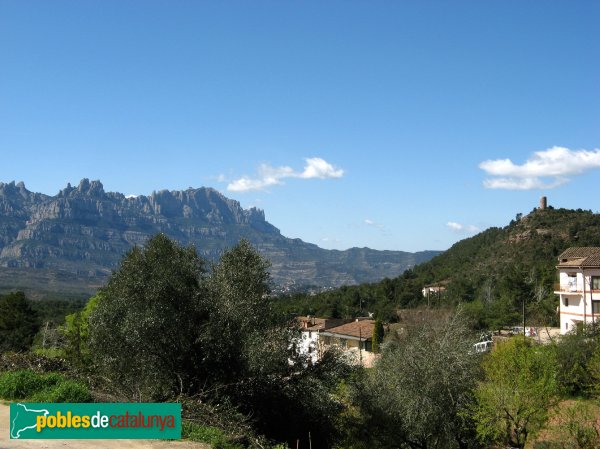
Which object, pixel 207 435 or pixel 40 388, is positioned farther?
pixel 40 388

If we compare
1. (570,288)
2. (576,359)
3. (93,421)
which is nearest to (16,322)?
(93,421)

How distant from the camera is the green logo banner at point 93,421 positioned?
12.3 m

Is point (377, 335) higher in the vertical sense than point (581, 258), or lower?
lower

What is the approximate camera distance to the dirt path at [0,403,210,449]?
1137 cm

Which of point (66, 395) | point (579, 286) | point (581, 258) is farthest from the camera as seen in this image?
point (581, 258)

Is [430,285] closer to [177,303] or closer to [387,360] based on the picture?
[387,360]

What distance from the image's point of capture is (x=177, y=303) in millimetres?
19359

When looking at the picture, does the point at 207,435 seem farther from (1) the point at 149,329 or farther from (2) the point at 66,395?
(1) the point at 149,329

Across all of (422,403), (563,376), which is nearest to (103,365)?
(422,403)

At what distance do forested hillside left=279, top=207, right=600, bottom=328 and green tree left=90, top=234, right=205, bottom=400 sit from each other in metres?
39.4

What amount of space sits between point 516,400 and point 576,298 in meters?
29.6

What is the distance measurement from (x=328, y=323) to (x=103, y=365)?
161 ft

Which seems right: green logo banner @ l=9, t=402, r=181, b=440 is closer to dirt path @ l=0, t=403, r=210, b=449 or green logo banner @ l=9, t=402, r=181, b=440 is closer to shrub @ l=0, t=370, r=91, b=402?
dirt path @ l=0, t=403, r=210, b=449

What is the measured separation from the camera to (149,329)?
18297mm
